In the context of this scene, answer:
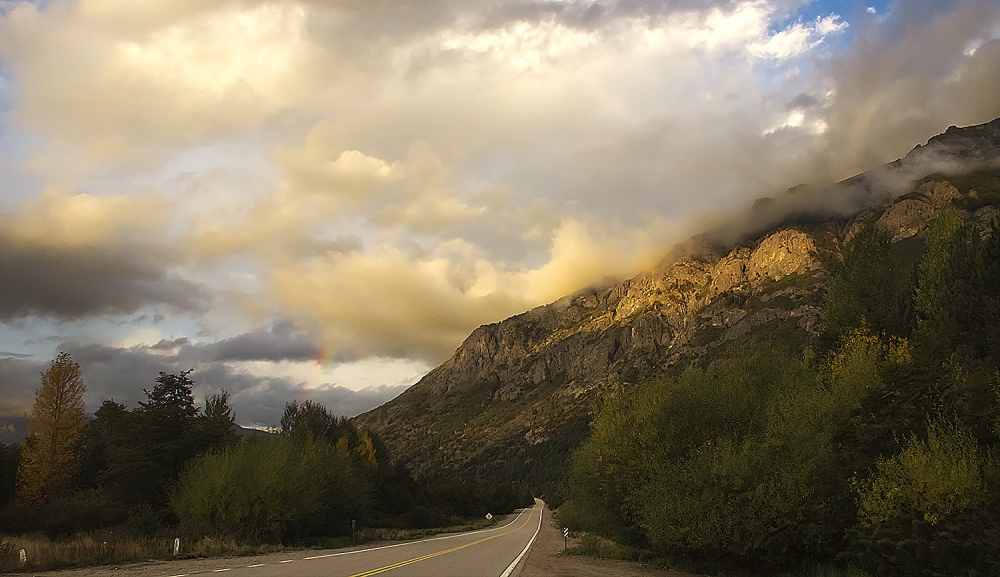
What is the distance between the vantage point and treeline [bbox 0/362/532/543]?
4141 cm

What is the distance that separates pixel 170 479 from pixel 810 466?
50.0 metres

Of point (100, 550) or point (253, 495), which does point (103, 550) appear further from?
point (253, 495)

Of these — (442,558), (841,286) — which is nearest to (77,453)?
(442,558)

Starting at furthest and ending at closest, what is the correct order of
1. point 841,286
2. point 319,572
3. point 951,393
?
point 841,286
point 951,393
point 319,572

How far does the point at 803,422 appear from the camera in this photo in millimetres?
30531

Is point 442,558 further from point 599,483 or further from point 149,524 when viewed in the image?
point 149,524

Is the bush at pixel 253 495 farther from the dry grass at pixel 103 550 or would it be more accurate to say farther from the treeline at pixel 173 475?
the dry grass at pixel 103 550

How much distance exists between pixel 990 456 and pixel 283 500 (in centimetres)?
3890

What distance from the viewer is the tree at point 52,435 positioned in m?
51.2

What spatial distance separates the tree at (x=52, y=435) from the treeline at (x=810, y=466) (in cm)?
4211

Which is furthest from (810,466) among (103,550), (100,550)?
(100,550)

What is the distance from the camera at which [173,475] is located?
56.1 metres

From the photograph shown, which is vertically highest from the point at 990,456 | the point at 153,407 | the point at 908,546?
the point at 153,407

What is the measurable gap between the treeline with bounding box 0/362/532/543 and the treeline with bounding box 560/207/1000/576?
2133cm
